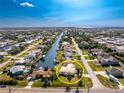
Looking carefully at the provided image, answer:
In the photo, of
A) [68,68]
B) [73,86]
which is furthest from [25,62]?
[73,86]

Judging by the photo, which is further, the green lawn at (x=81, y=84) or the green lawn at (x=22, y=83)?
the green lawn at (x=22, y=83)

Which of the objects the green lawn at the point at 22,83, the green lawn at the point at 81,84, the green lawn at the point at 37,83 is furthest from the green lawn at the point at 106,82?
the green lawn at the point at 22,83

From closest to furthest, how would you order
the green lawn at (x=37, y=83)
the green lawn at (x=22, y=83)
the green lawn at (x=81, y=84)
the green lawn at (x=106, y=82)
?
1. the green lawn at (x=81, y=84)
2. the green lawn at (x=106, y=82)
3. the green lawn at (x=37, y=83)
4. the green lawn at (x=22, y=83)

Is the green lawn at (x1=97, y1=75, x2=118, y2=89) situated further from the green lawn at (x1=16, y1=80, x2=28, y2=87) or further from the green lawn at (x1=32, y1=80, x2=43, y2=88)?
the green lawn at (x1=16, y1=80, x2=28, y2=87)

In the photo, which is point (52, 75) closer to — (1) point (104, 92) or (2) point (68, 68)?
(2) point (68, 68)

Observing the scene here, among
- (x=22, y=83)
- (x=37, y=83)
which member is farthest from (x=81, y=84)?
(x=22, y=83)

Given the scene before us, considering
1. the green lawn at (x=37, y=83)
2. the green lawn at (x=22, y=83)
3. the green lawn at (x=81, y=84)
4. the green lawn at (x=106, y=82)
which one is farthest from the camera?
the green lawn at (x=22, y=83)

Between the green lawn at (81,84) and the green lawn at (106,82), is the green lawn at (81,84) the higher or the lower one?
the higher one

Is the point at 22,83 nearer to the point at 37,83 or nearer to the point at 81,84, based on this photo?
the point at 37,83

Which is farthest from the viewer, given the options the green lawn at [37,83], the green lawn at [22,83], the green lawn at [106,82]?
the green lawn at [22,83]

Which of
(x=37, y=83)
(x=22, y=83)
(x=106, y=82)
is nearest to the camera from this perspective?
(x=37, y=83)

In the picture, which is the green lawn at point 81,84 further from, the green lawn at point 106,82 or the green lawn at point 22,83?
the green lawn at point 22,83
